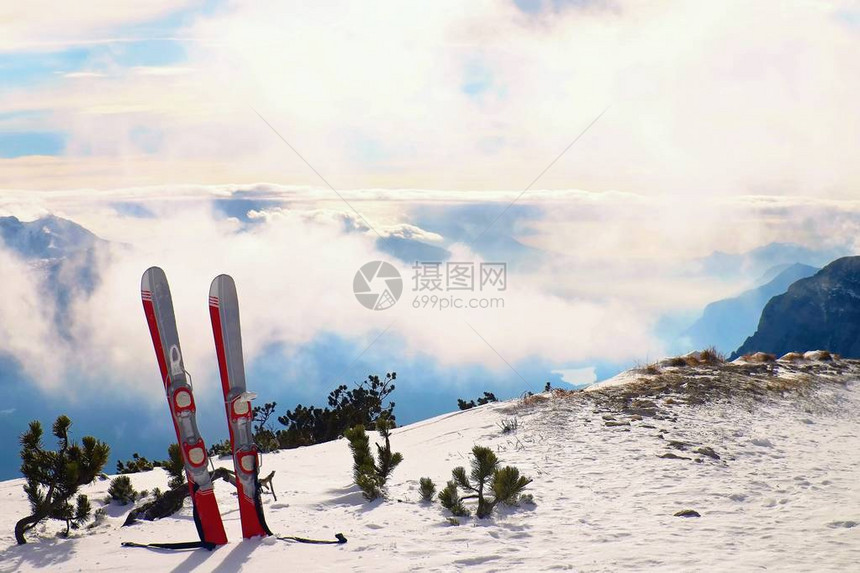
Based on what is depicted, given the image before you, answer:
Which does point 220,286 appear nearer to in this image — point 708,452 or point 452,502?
point 452,502

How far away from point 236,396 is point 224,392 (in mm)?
187

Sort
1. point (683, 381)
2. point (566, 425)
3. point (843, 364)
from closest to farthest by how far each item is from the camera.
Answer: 1. point (566, 425)
2. point (683, 381)
3. point (843, 364)

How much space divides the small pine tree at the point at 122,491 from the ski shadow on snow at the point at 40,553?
2900mm

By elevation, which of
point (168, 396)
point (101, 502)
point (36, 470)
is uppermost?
point (168, 396)

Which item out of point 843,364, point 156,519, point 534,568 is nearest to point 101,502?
point 156,519

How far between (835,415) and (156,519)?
17.1 metres

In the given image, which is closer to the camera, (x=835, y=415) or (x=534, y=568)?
(x=534, y=568)

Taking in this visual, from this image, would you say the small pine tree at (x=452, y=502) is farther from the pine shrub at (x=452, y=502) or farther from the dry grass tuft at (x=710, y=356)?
the dry grass tuft at (x=710, y=356)

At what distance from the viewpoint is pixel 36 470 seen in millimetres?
11617

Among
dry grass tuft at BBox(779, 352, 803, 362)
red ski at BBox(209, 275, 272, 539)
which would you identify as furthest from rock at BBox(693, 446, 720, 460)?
dry grass tuft at BBox(779, 352, 803, 362)

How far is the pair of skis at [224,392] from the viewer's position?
10.2m

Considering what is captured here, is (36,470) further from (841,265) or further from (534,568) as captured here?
(841,265)

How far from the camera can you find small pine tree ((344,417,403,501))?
12.5m

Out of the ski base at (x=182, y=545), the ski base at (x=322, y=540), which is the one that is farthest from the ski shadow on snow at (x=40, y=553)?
the ski base at (x=322, y=540)
